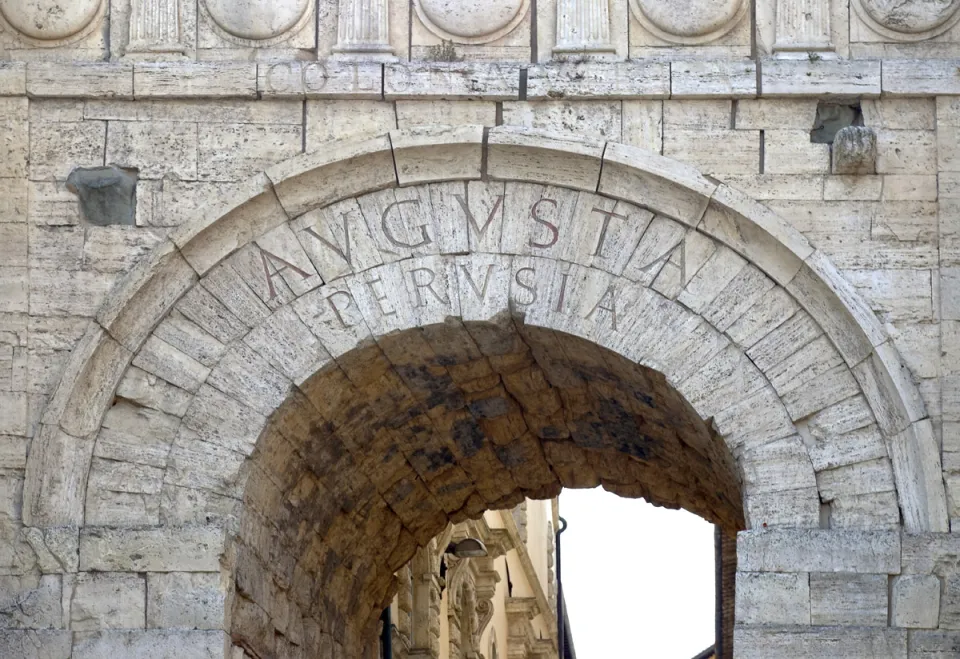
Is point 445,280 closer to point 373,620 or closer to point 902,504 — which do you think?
point 902,504

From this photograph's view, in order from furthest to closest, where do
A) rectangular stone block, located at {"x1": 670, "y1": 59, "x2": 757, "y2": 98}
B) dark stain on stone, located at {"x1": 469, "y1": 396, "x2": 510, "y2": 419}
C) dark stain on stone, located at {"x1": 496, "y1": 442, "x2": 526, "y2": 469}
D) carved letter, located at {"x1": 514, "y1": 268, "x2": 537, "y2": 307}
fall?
dark stain on stone, located at {"x1": 496, "y1": 442, "x2": 526, "y2": 469} < dark stain on stone, located at {"x1": 469, "y1": 396, "x2": 510, "y2": 419} < rectangular stone block, located at {"x1": 670, "y1": 59, "x2": 757, "y2": 98} < carved letter, located at {"x1": 514, "y1": 268, "x2": 537, "y2": 307}

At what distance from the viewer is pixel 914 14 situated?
433 inches

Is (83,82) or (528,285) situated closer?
(528,285)

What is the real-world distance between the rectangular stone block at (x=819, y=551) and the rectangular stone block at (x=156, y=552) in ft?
7.98

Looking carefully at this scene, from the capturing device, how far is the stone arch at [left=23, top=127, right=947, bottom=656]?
34.6ft

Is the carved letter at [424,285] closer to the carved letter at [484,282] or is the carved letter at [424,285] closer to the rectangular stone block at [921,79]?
the carved letter at [484,282]

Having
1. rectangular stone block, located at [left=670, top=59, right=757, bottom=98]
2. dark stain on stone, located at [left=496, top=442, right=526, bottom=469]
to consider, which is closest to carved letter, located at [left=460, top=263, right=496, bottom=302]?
rectangular stone block, located at [left=670, top=59, right=757, bottom=98]

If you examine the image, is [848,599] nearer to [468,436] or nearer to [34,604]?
[468,436]

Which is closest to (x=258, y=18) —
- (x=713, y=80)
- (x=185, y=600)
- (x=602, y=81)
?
(x=602, y=81)

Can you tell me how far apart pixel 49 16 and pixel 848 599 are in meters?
4.77

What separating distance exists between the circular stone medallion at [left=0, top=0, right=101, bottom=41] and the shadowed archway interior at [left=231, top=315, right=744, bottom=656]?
7.06ft

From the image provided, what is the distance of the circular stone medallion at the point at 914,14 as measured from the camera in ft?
36.1

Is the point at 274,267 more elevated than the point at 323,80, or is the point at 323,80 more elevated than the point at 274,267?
the point at 323,80

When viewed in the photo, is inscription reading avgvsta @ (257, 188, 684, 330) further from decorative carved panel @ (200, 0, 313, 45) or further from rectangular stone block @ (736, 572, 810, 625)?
rectangular stone block @ (736, 572, 810, 625)
